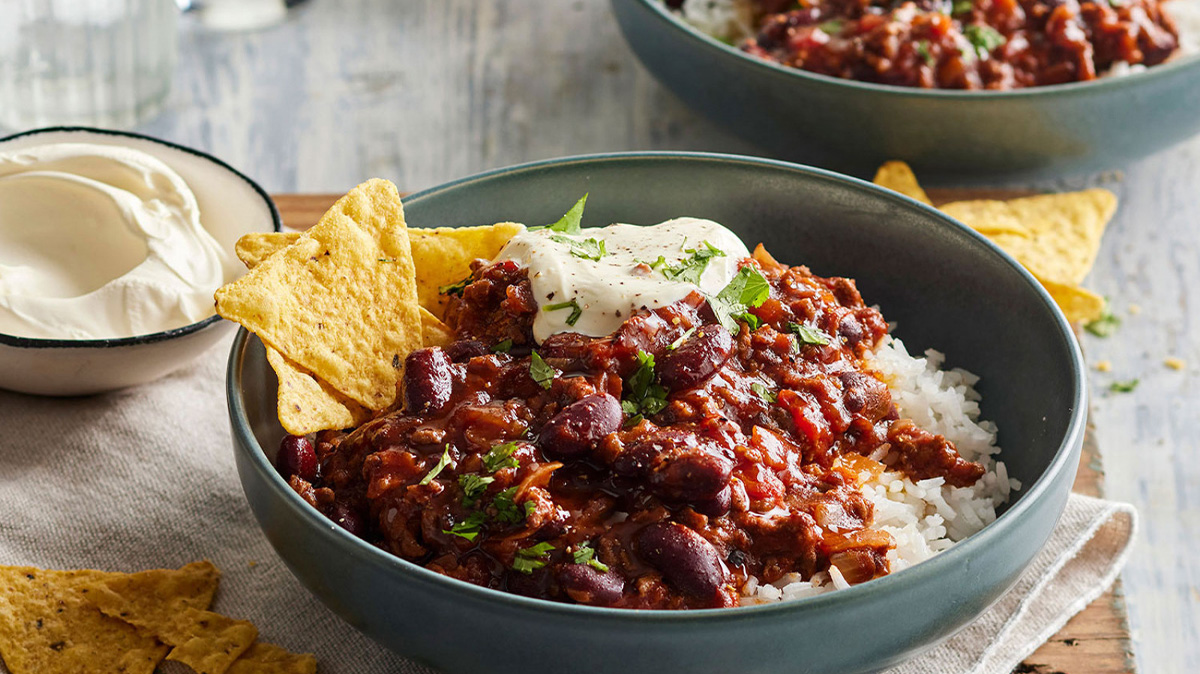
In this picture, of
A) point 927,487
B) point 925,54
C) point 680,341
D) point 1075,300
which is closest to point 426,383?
point 680,341

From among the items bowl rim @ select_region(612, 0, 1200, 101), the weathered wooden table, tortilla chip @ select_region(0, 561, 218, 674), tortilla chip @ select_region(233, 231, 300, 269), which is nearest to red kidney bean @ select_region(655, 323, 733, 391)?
tortilla chip @ select_region(233, 231, 300, 269)

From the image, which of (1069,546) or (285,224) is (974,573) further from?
(285,224)

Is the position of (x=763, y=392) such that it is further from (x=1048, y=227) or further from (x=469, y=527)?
(x=1048, y=227)

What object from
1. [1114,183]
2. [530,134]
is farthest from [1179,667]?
[530,134]

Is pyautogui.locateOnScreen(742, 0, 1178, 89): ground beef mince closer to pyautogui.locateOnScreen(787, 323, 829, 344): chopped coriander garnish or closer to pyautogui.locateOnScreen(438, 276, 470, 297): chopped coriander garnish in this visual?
pyautogui.locateOnScreen(787, 323, 829, 344): chopped coriander garnish

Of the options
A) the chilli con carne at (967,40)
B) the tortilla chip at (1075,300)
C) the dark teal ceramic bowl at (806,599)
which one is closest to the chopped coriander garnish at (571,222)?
the dark teal ceramic bowl at (806,599)
